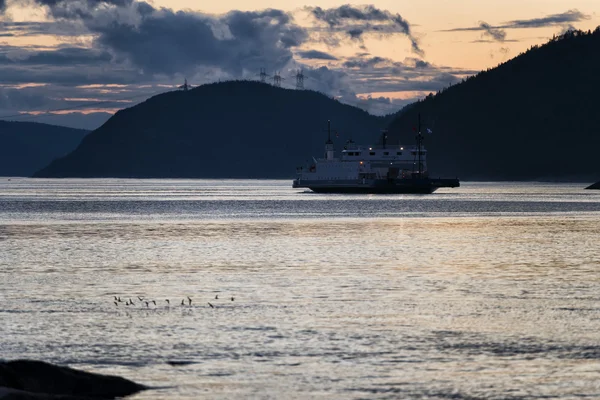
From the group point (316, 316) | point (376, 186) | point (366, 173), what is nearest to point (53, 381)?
point (316, 316)

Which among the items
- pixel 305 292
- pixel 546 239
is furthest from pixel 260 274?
pixel 546 239

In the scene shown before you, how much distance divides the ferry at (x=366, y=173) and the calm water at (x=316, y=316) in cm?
11082

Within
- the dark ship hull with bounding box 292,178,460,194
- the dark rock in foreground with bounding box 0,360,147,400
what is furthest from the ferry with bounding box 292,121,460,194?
the dark rock in foreground with bounding box 0,360,147,400

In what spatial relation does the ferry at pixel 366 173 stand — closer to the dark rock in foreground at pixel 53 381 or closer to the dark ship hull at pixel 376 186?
the dark ship hull at pixel 376 186

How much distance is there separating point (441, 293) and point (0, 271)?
62.1 ft

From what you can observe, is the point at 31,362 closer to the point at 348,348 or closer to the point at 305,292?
the point at 348,348

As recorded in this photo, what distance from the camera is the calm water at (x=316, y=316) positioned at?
20594mm

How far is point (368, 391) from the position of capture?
19438 millimetres

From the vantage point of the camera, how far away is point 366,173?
6875 inches

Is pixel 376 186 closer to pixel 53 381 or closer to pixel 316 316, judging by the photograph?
pixel 316 316

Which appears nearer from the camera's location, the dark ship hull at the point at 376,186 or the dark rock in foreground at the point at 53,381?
the dark rock in foreground at the point at 53,381

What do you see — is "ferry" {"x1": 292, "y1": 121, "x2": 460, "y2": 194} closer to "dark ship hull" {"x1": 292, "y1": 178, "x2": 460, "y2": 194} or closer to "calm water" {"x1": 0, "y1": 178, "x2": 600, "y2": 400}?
"dark ship hull" {"x1": 292, "y1": 178, "x2": 460, "y2": 194}

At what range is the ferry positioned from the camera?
565 feet

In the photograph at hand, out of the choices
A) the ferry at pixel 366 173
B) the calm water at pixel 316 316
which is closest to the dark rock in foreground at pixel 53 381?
the calm water at pixel 316 316
